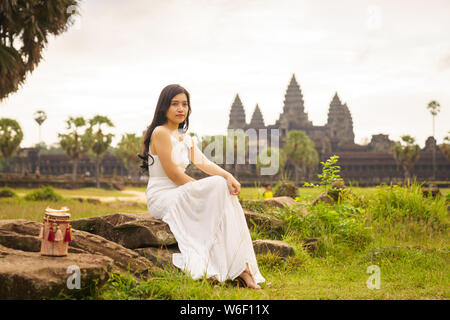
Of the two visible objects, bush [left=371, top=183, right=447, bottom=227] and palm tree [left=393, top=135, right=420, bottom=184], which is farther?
palm tree [left=393, top=135, right=420, bottom=184]

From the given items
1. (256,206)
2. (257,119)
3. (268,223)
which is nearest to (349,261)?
(268,223)

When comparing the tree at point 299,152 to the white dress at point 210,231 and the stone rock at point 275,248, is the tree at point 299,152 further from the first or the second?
the white dress at point 210,231

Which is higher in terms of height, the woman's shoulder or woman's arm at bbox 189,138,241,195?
the woman's shoulder

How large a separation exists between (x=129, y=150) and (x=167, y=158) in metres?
46.3

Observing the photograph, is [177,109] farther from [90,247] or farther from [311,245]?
[311,245]

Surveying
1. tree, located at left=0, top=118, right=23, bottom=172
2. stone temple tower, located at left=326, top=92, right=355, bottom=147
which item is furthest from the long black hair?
stone temple tower, located at left=326, top=92, right=355, bottom=147

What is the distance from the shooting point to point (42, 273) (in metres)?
2.92

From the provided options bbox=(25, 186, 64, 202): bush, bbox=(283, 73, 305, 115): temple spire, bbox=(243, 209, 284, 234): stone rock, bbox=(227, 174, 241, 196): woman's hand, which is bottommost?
bbox=(25, 186, 64, 202): bush

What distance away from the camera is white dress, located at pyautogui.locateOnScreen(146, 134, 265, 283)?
3.46 meters

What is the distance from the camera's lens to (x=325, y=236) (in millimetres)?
5574

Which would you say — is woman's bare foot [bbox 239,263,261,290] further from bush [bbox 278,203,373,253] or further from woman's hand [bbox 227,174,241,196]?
bush [bbox 278,203,373,253]

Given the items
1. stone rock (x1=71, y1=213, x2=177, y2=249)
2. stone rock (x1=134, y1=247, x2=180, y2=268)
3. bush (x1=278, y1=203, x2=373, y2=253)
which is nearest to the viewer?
stone rock (x1=134, y1=247, x2=180, y2=268)

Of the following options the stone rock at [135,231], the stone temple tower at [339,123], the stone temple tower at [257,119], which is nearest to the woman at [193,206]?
the stone rock at [135,231]
